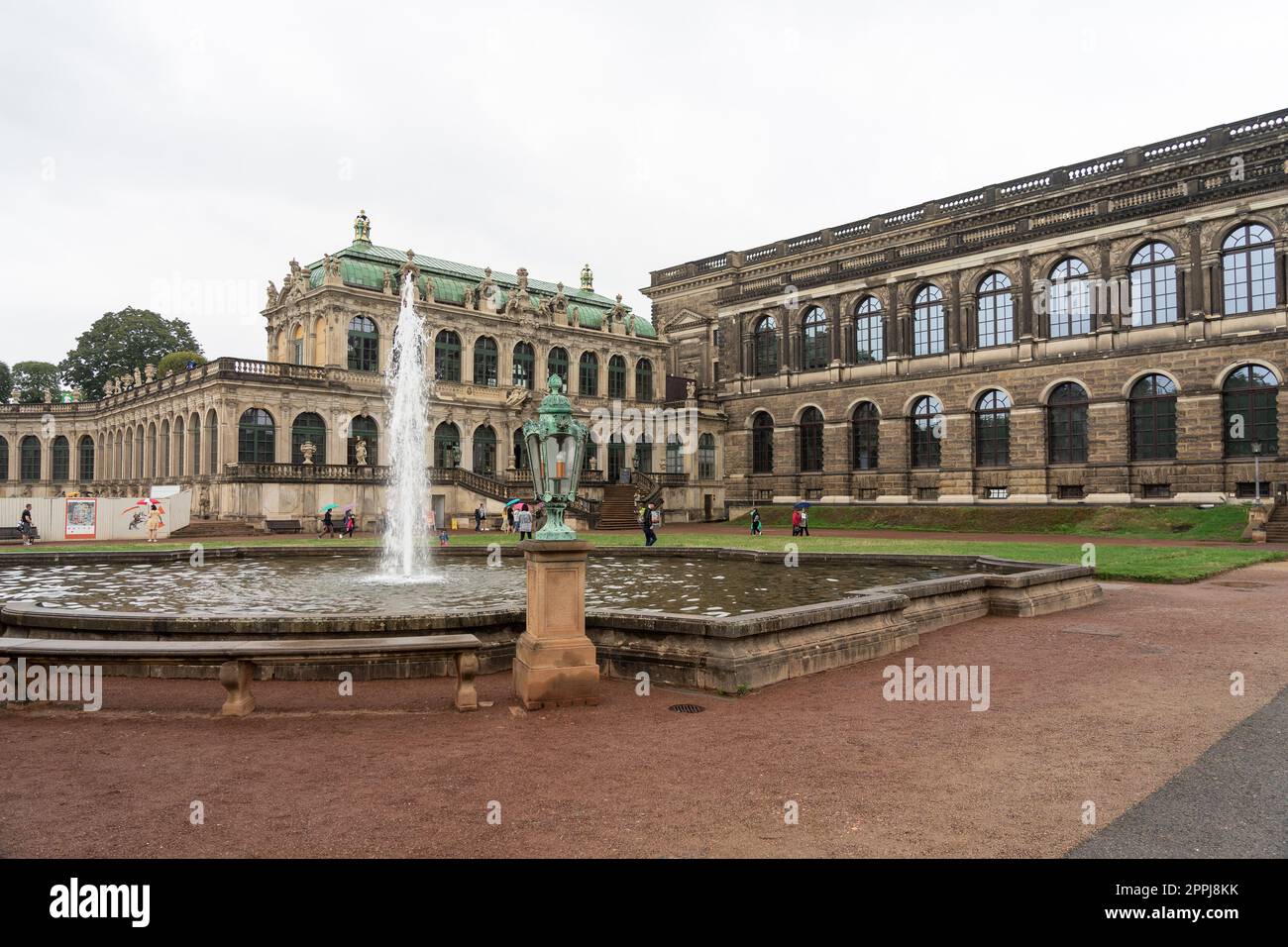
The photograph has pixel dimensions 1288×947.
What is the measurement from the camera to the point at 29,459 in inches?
2475

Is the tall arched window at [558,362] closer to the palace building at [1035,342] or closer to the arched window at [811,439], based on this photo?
the palace building at [1035,342]

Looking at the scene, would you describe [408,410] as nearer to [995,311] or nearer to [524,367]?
[524,367]

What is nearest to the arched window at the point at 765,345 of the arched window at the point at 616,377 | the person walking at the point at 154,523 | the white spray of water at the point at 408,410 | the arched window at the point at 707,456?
the arched window at the point at 707,456

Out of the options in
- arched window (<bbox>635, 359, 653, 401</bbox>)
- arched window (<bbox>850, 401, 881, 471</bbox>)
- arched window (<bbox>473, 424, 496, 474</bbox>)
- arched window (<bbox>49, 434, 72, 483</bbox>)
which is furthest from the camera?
arched window (<bbox>49, 434, 72, 483</bbox>)

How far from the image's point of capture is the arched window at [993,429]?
141 ft

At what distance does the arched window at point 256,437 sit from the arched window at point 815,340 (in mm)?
30424

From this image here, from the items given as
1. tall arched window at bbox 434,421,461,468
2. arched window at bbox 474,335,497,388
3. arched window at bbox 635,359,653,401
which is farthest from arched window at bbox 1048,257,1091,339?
tall arched window at bbox 434,421,461,468

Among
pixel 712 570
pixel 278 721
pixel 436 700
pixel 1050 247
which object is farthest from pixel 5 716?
pixel 1050 247

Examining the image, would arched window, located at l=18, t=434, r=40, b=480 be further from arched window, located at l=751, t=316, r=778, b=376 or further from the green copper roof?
arched window, located at l=751, t=316, r=778, b=376

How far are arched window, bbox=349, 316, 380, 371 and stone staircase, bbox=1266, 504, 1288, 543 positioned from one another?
132 feet

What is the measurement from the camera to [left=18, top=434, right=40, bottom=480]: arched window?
205 ft

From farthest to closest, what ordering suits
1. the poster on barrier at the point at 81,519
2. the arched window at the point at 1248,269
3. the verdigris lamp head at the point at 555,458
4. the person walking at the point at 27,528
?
1. the arched window at the point at 1248,269
2. the poster on barrier at the point at 81,519
3. the person walking at the point at 27,528
4. the verdigris lamp head at the point at 555,458
